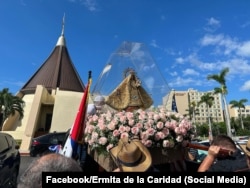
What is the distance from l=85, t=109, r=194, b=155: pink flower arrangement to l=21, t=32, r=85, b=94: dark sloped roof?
38686 mm

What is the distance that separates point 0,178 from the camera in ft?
12.6

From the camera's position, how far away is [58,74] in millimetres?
43875

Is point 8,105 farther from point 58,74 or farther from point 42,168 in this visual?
point 42,168

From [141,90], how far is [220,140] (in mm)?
1651

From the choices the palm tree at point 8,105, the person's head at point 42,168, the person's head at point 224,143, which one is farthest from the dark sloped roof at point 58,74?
the person's head at point 42,168

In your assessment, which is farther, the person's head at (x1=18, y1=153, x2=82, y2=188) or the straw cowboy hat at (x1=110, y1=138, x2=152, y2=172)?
the straw cowboy hat at (x1=110, y1=138, x2=152, y2=172)

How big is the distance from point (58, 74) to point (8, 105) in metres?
13.9

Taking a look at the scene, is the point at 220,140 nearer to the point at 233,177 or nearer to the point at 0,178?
the point at 233,177

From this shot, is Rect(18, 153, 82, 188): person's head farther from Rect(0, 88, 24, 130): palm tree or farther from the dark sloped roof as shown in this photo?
the dark sloped roof

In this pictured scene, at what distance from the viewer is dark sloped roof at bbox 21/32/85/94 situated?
42025mm

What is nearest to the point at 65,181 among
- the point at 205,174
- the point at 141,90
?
the point at 205,174

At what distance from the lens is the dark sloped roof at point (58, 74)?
1655 inches

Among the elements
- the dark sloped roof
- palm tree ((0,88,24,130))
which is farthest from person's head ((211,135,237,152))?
the dark sloped roof

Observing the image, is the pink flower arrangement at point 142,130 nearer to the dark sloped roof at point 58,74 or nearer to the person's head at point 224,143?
the person's head at point 224,143
